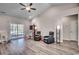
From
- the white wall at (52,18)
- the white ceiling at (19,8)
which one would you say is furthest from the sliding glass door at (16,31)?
the white wall at (52,18)

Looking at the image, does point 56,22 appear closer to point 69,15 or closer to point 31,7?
point 69,15

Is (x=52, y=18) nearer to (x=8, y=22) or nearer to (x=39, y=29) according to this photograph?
(x=39, y=29)

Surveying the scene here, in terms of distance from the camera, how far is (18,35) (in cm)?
262

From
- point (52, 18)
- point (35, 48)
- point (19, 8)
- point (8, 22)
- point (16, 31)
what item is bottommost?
point (35, 48)

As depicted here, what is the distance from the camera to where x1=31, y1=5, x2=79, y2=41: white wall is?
8.09ft

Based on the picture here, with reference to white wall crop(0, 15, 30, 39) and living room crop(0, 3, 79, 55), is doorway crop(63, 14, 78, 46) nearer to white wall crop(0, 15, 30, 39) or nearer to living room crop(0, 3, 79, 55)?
living room crop(0, 3, 79, 55)

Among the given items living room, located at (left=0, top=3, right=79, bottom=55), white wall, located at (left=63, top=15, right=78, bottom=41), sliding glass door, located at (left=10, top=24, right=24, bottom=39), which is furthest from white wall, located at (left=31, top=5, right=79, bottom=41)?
sliding glass door, located at (left=10, top=24, right=24, bottom=39)

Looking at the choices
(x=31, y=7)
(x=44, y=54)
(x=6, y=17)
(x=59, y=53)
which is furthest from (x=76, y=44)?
(x=6, y=17)

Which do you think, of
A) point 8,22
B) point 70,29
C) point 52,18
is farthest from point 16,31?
point 70,29

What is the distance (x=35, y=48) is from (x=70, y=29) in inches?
46.1

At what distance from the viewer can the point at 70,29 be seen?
2.62 metres

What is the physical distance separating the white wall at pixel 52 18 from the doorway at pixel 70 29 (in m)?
0.14

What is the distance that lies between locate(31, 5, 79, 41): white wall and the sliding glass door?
0.51m
